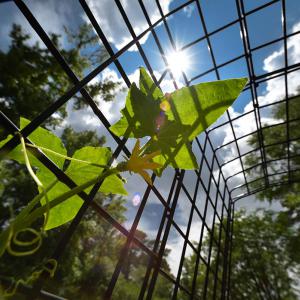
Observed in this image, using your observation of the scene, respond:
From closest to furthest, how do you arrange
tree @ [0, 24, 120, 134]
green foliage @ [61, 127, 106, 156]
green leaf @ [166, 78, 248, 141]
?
green leaf @ [166, 78, 248, 141], tree @ [0, 24, 120, 134], green foliage @ [61, 127, 106, 156]

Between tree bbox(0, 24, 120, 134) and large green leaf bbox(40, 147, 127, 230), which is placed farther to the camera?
tree bbox(0, 24, 120, 134)

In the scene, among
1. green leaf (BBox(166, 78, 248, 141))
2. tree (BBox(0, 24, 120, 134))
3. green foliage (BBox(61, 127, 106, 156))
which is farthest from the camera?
green foliage (BBox(61, 127, 106, 156))

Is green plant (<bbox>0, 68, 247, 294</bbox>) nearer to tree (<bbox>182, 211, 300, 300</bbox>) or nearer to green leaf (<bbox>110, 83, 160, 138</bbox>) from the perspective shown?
green leaf (<bbox>110, 83, 160, 138</bbox>)

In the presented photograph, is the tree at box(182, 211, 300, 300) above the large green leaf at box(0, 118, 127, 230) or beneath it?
above

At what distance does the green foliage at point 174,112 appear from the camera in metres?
0.55

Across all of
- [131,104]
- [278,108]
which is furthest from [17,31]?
[131,104]

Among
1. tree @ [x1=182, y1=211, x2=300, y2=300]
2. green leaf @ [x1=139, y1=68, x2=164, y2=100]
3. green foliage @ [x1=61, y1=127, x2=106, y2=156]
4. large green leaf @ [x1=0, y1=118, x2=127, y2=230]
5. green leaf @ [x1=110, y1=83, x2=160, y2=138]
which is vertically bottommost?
large green leaf @ [x1=0, y1=118, x2=127, y2=230]

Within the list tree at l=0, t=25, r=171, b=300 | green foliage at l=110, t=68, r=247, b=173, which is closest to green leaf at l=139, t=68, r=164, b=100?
green foliage at l=110, t=68, r=247, b=173

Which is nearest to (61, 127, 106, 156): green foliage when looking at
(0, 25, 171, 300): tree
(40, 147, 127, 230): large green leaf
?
(0, 25, 171, 300): tree

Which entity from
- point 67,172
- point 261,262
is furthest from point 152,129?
point 261,262

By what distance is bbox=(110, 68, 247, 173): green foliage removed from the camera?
0.55 meters

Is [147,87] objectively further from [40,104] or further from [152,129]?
[40,104]

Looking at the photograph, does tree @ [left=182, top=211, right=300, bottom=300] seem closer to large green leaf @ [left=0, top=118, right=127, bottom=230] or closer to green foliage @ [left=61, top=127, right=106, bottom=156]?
green foliage @ [left=61, top=127, right=106, bottom=156]

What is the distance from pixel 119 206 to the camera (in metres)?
18.5
